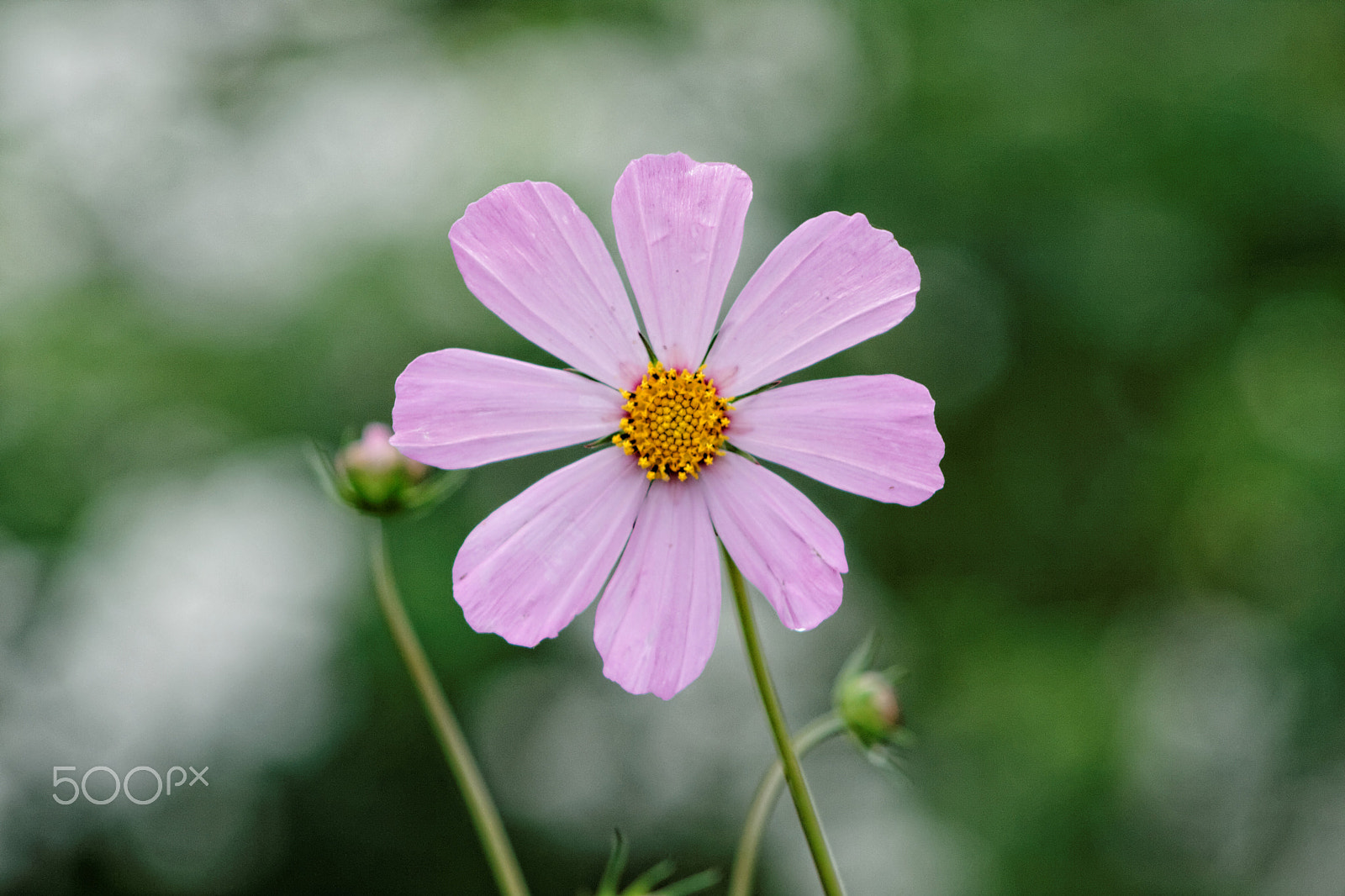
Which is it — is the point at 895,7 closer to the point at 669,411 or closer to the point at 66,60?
the point at 66,60

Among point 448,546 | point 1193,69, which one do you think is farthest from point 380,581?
point 1193,69

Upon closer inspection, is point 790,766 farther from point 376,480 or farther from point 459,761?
point 376,480

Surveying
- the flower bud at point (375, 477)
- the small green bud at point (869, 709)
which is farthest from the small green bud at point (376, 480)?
the small green bud at point (869, 709)

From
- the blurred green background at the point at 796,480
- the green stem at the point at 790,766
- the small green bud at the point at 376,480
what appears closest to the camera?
the green stem at the point at 790,766

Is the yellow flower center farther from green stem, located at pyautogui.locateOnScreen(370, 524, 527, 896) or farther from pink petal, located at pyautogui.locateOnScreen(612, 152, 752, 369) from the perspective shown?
green stem, located at pyautogui.locateOnScreen(370, 524, 527, 896)

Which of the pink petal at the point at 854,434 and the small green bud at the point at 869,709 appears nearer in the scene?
the pink petal at the point at 854,434

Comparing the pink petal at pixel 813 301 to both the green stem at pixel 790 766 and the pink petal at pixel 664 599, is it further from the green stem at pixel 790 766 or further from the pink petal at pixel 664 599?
the green stem at pixel 790 766

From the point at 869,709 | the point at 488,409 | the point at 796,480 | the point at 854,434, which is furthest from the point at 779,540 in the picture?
the point at 796,480
